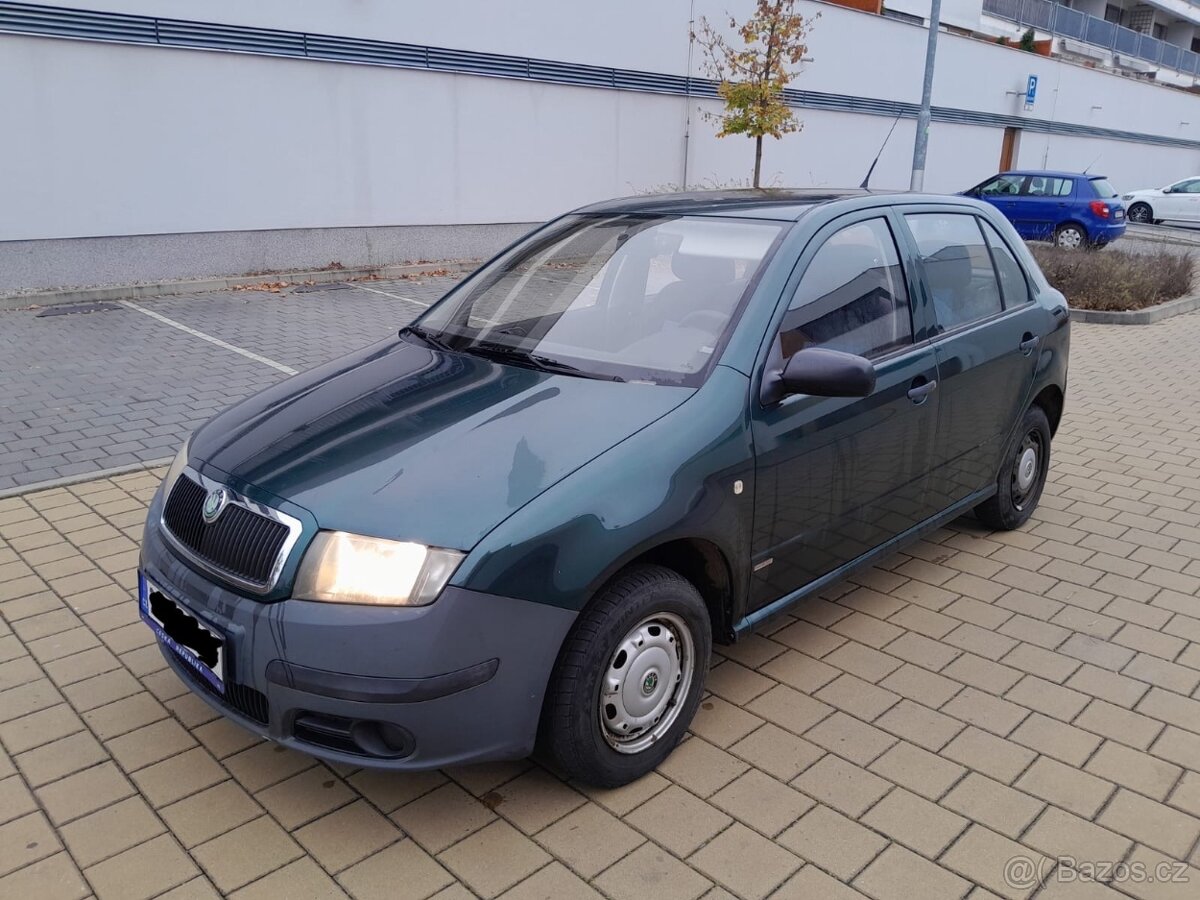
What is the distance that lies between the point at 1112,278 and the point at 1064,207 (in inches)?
309

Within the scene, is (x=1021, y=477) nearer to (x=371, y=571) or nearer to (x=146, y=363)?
(x=371, y=571)

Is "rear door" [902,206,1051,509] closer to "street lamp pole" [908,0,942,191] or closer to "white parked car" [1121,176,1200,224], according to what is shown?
"street lamp pole" [908,0,942,191]

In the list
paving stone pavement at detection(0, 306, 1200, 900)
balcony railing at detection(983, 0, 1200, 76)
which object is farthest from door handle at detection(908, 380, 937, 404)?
balcony railing at detection(983, 0, 1200, 76)

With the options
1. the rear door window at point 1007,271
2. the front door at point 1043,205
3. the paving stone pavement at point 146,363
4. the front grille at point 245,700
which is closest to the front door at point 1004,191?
the front door at point 1043,205

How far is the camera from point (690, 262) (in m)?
3.61

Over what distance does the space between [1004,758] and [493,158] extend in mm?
12646

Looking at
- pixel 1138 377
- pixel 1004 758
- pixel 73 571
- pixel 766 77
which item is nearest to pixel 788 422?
pixel 1004 758

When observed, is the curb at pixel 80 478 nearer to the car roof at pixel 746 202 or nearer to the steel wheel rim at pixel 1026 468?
the car roof at pixel 746 202

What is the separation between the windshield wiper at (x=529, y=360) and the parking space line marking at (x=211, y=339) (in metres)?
4.44

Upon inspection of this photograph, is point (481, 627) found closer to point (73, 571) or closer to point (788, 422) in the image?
point (788, 422)

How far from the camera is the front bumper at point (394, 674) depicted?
→ 97.1 inches

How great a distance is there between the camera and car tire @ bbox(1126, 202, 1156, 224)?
28.2 m

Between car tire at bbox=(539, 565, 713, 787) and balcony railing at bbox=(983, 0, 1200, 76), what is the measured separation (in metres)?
33.7

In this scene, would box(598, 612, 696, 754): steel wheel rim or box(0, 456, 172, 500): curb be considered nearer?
box(598, 612, 696, 754): steel wheel rim
